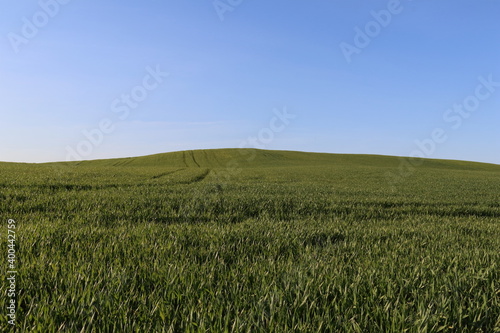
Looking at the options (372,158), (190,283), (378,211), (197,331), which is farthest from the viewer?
(372,158)

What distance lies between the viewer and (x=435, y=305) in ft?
9.62

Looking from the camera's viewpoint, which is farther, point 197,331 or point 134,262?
point 134,262

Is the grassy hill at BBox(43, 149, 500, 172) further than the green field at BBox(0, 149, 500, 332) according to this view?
Yes

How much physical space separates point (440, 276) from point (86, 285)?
157 inches

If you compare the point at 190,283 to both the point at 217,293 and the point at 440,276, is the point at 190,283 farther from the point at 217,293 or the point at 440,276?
the point at 440,276

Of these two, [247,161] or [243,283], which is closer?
[243,283]

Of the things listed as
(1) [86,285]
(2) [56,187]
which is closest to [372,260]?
(1) [86,285]

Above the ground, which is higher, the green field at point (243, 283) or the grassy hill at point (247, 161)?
the grassy hill at point (247, 161)

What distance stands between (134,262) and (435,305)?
348 centimetres

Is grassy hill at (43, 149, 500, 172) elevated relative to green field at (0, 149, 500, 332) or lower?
elevated

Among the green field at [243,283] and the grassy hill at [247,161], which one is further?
the grassy hill at [247,161]

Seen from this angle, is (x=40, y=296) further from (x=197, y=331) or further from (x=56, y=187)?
(x=56, y=187)

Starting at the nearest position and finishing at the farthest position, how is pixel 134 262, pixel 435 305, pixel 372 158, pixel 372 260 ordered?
1. pixel 435 305
2. pixel 134 262
3. pixel 372 260
4. pixel 372 158

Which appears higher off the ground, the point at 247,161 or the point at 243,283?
the point at 247,161
